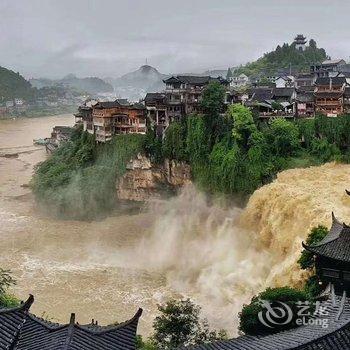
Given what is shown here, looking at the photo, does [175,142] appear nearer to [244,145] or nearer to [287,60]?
[244,145]

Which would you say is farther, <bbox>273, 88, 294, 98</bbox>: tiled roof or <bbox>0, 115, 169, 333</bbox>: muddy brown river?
<bbox>273, 88, 294, 98</bbox>: tiled roof

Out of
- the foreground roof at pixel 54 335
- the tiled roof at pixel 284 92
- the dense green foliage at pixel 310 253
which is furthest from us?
the tiled roof at pixel 284 92

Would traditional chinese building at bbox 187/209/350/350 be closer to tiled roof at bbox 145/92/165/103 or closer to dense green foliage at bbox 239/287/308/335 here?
dense green foliage at bbox 239/287/308/335

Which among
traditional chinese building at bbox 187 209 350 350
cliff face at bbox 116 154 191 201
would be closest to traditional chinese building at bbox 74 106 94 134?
cliff face at bbox 116 154 191 201

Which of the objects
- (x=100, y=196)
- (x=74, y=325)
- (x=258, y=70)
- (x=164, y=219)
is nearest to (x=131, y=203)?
(x=100, y=196)

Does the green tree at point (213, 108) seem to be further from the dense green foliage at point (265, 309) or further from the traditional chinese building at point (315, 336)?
the traditional chinese building at point (315, 336)

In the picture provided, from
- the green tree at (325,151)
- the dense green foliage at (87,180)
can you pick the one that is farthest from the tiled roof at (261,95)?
the dense green foliage at (87,180)
